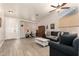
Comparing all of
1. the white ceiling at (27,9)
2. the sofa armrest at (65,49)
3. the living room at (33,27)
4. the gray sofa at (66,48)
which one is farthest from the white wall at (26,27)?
the sofa armrest at (65,49)

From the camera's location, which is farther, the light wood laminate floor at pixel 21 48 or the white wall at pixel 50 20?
the white wall at pixel 50 20

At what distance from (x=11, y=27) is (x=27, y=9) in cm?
47

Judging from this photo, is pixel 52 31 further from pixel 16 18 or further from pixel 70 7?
pixel 16 18

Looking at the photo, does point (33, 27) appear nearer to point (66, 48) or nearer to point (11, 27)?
point (11, 27)

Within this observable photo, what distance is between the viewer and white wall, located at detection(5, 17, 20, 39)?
2.03 metres

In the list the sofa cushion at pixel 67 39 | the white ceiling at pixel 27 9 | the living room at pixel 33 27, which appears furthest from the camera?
the sofa cushion at pixel 67 39

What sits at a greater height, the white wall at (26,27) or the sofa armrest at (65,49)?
the white wall at (26,27)

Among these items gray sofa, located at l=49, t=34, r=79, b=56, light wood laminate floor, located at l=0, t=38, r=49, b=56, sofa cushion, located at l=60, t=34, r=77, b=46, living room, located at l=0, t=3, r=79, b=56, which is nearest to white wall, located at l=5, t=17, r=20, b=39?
living room, located at l=0, t=3, r=79, b=56

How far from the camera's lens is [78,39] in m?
1.85

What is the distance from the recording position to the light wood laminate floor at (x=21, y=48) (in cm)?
191

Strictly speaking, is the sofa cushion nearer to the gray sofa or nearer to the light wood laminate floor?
the gray sofa

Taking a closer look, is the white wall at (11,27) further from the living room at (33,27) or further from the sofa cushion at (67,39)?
the sofa cushion at (67,39)

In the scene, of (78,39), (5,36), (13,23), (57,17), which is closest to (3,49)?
(5,36)

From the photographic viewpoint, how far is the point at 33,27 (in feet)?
6.92
